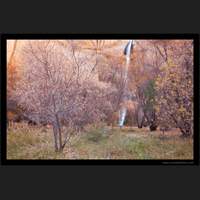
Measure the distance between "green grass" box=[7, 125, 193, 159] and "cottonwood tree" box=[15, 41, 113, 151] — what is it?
14 cm

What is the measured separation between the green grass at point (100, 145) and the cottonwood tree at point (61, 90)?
0.46 ft

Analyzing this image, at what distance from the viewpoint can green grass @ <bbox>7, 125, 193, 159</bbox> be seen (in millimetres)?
5586

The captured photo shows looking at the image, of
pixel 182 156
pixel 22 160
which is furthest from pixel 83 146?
pixel 182 156

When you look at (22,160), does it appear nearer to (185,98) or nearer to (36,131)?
(36,131)

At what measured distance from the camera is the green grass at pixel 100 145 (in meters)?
5.59

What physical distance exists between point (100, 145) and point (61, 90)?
70 centimetres

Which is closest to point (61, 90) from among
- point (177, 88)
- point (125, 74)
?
point (125, 74)

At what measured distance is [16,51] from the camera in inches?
219

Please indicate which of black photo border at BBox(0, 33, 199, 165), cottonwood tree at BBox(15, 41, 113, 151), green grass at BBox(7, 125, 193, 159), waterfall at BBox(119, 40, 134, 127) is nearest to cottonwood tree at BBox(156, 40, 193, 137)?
black photo border at BBox(0, 33, 199, 165)

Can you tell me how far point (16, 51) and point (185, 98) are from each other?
181 cm

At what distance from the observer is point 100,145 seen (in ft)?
18.4
